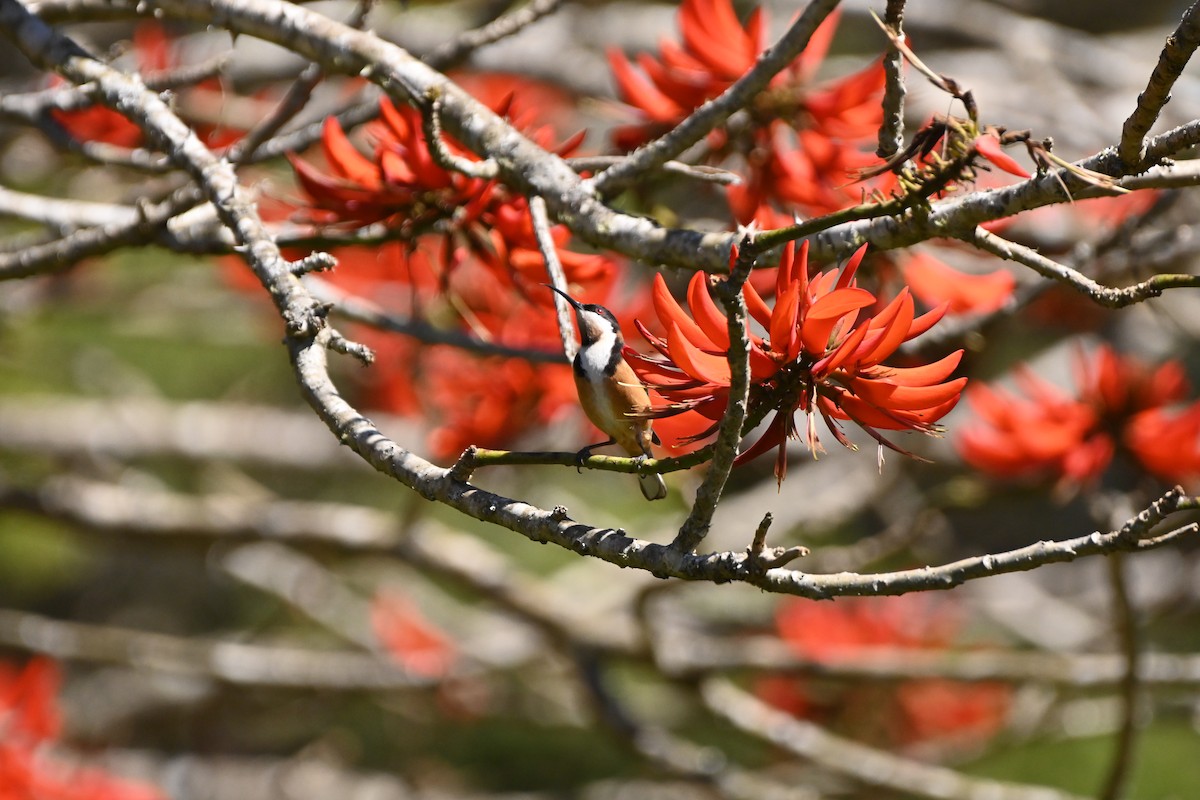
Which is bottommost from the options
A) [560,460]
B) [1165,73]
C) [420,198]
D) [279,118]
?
[560,460]

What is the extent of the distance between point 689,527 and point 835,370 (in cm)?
16

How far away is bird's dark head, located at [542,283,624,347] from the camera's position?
2.66 feet

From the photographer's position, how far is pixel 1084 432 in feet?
4.79

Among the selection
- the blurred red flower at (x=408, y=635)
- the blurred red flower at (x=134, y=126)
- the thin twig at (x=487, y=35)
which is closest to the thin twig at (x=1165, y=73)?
the thin twig at (x=487, y=35)

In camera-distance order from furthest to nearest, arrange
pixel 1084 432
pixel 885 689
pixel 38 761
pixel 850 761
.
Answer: pixel 885 689 → pixel 38 761 → pixel 850 761 → pixel 1084 432

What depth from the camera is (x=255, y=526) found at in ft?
6.84

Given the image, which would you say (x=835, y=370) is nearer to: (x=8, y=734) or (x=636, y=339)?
(x=636, y=339)

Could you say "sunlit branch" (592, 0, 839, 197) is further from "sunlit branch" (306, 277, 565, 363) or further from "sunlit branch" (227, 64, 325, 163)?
"sunlit branch" (227, 64, 325, 163)

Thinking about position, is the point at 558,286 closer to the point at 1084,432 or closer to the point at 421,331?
the point at 421,331

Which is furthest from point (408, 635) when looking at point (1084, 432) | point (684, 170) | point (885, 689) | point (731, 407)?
point (731, 407)

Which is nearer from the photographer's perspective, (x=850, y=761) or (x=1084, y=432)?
(x=1084, y=432)

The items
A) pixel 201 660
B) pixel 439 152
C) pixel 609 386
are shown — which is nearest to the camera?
pixel 609 386

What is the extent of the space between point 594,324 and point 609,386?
0.06 m

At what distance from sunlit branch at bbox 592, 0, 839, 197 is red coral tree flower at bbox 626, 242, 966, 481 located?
0.18 m
